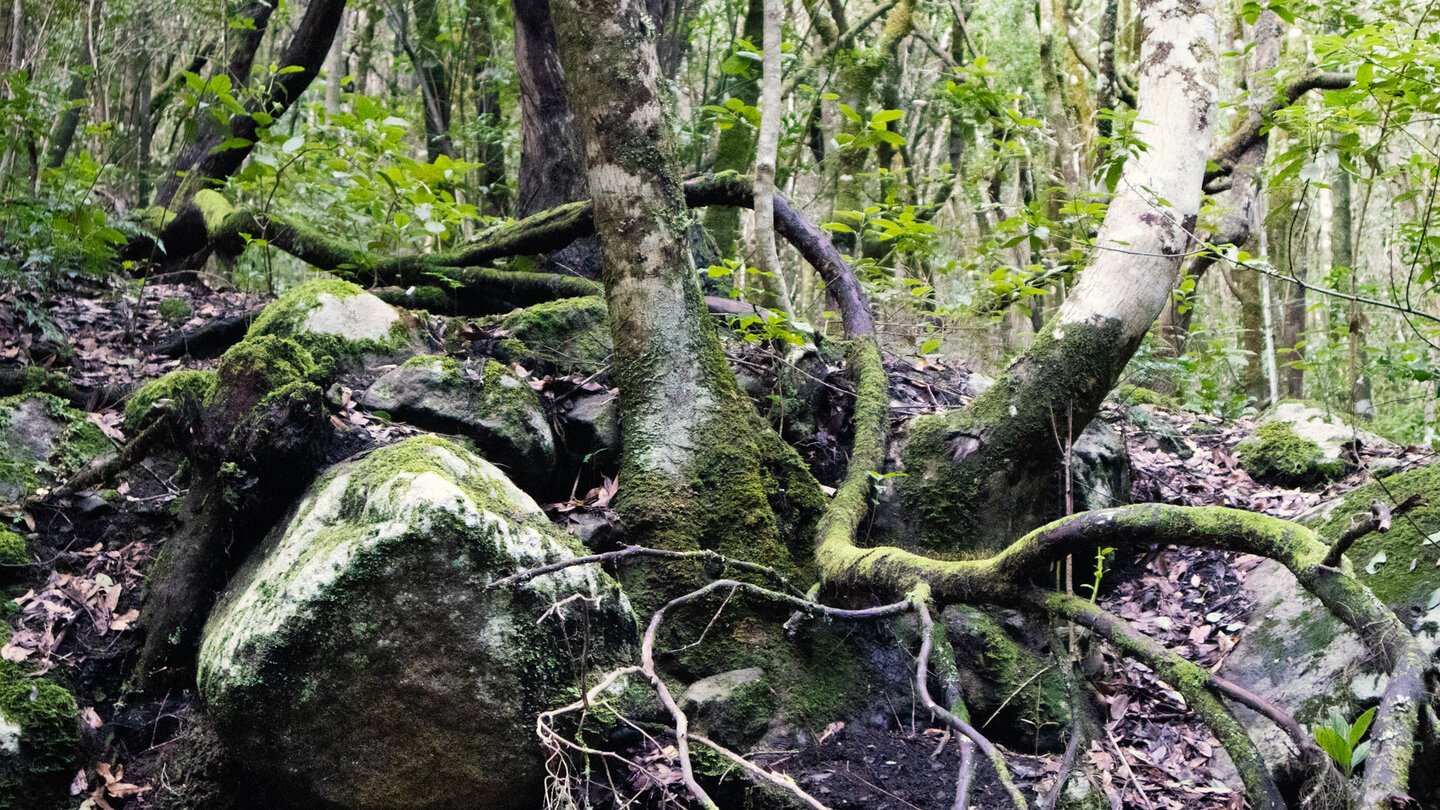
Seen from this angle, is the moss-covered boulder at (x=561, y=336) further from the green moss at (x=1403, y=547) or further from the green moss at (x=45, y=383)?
the green moss at (x=1403, y=547)

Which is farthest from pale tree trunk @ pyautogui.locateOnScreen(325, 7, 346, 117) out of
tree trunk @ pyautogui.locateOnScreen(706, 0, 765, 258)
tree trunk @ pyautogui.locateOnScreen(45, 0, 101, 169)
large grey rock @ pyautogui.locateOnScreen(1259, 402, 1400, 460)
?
large grey rock @ pyautogui.locateOnScreen(1259, 402, 1400, 460)

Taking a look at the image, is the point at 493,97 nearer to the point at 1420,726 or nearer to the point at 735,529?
the point at 735,529

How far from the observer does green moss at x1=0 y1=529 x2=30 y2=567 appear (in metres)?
3.26

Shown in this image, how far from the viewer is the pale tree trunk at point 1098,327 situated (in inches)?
147

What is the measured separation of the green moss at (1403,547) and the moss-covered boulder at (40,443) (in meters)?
5.29

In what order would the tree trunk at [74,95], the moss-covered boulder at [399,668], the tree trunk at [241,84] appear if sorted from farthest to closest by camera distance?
the tree trunk at [74,95], the tree trunk at [241,84], the moss-covered boulder at [399,668]

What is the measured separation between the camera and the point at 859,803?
9.11 feet

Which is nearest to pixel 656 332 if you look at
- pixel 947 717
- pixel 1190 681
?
pixel 947 717

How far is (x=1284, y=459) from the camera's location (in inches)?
207

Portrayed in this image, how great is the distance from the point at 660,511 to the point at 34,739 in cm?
218

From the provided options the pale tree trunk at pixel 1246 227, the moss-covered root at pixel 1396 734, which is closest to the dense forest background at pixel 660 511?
the moss-covered root at pixel 1396 734

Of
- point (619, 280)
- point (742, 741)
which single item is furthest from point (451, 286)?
point (742, 741)

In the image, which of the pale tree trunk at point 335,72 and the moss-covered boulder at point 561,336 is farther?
the pale tree trunk at point 335,72

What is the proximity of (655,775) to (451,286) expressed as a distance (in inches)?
149
